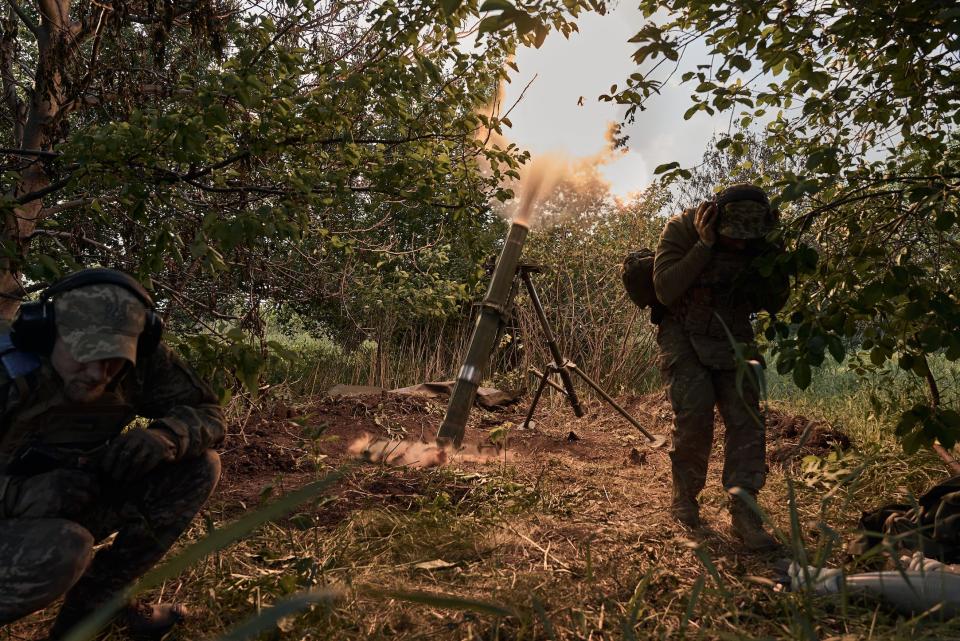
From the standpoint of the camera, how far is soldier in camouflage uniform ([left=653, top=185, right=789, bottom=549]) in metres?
3.38

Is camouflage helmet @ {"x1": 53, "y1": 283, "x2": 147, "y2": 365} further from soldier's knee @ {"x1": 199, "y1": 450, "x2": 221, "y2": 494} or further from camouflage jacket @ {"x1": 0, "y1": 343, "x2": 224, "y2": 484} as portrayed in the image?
soldier's knee @ {"x1": 199, "y1": 450, "x2": 221, "y2": 494}

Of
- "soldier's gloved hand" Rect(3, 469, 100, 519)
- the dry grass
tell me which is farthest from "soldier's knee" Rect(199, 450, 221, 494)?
"soldier's gloved hand" Rect(3, 469, 100, 519)

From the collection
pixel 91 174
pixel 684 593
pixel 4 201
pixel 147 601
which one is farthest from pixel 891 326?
pixel 4 201

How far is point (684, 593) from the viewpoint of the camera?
8.49ft

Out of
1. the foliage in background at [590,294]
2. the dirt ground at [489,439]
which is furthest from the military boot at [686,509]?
the foliage in background at [590,294]

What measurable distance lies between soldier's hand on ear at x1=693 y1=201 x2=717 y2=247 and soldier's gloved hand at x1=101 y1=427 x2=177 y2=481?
8.15 ft

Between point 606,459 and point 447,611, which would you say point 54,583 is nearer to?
point 447,611

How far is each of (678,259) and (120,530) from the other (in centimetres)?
267

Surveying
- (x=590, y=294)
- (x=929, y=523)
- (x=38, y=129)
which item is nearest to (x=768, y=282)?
(x=929, y=523)

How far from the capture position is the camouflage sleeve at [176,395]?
7.81 ft

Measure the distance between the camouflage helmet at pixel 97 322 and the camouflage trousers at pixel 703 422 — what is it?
2.49 meters

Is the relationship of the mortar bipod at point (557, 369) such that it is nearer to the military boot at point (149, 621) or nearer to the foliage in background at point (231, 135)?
the foliage in background at point (231, 135)

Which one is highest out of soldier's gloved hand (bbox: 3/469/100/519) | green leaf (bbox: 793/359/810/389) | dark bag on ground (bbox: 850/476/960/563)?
green leaf (bbox: 793/359/810/389)

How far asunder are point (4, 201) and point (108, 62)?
1.13 meters
